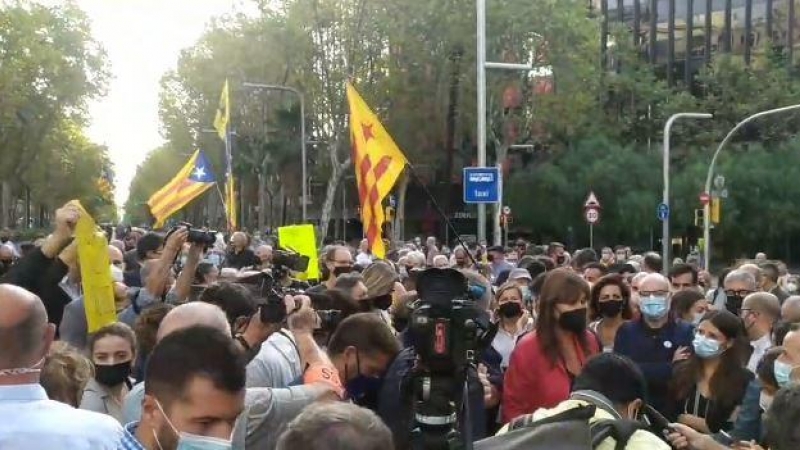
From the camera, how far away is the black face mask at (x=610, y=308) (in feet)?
24.0

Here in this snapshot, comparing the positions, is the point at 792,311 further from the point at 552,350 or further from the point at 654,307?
the point at 552,350

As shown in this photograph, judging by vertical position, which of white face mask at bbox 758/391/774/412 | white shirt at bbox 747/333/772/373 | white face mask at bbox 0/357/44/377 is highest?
white face mask at bbox 0/357/44/377

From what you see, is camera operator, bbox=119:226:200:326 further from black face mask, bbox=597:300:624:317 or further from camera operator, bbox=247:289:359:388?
black face mask, bbox=597:300:624:317

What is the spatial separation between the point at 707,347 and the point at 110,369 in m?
3.04

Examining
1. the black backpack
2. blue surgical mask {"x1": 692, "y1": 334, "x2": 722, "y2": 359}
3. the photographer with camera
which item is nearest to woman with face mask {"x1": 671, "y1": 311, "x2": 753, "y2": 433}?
blue surgical mask {"x1": 692, "y1": 334, "x2": 722, "y2": 359}

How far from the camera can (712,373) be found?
5953 millimetres

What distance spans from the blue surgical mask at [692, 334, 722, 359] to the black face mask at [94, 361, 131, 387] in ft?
9.65

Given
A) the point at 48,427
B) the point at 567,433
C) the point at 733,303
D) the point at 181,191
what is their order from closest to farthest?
the point at 48,427 < the point at 567,433 < the point at 733,303 < the point at 181,191

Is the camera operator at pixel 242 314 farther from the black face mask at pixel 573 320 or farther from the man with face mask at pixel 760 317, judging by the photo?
the man with face mask at pixel 760 317

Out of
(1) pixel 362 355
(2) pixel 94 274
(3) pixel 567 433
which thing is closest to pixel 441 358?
(3) pixel 567 433

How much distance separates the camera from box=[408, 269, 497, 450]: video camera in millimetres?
3674

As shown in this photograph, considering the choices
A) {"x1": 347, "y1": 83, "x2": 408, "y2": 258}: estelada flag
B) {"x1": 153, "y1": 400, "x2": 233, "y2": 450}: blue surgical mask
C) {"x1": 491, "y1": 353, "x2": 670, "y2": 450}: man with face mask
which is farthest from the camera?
{"x1": 347, "y1": 83, "x2": 408, "y2": 258}: estelada flag

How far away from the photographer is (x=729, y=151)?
4153cm

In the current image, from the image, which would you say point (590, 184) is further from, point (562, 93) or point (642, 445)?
point (642, 445)
